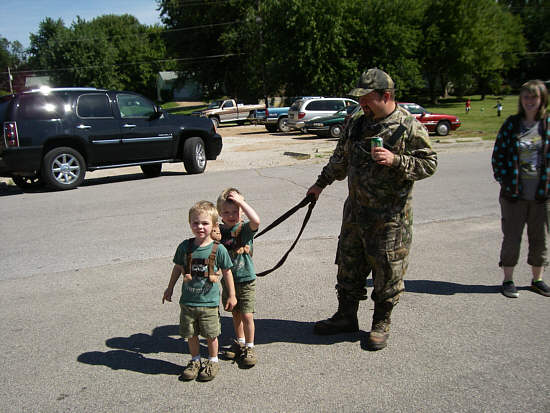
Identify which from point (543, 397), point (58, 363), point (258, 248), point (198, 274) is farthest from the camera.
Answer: point (258, 248)

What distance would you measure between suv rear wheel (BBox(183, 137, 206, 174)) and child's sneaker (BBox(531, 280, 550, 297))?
904cm

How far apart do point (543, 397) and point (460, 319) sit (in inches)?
45.9

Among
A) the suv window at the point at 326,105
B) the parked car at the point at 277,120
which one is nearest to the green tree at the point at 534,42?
the parked car at the point at 277,120

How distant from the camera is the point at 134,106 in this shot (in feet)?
38.7

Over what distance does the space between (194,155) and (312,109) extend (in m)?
12.9

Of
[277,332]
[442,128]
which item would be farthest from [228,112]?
[277,332]

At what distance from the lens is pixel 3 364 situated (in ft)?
11.6

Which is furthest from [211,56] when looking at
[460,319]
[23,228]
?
[460,319]

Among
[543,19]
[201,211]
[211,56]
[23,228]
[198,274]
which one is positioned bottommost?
[23,228]

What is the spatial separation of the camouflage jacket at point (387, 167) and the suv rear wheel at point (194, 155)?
903cm

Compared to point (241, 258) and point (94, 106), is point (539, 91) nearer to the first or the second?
point (241, 258)

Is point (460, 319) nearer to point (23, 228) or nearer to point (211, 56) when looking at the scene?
point (23, 228)

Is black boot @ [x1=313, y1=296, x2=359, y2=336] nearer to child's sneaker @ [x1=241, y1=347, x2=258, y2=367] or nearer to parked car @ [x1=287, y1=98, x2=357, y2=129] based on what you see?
child's sneaker @ [x1=241, y1=347, x2=258, y2=367]

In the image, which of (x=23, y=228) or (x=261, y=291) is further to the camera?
(x=23, y=228)
